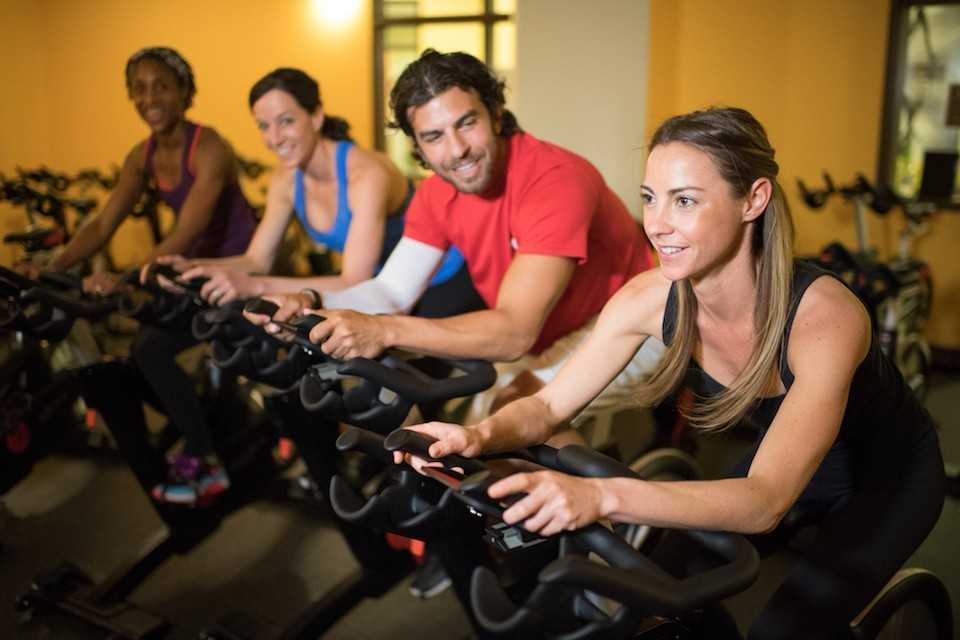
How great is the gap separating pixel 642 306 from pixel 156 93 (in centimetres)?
209

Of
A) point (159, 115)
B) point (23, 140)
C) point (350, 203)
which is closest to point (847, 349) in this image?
point (350, 203)

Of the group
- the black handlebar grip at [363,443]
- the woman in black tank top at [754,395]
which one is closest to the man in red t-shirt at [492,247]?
the woman in black tank top at [754,395]

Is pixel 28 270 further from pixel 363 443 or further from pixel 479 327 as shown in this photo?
pixel 363 443

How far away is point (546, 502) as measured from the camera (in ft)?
3.35

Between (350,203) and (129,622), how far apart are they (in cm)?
130

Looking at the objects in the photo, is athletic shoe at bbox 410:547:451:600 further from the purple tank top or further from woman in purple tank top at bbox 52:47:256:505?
the purple tank top

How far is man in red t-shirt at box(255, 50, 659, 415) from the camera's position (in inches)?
72.6

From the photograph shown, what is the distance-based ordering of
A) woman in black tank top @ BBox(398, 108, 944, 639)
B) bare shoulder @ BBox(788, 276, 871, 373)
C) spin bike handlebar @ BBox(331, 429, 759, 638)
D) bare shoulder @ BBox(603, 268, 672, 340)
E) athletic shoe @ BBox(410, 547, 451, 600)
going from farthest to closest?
athletic shoe @ BBox(410, 547, 451, 600) → bare shoulder @ BBox(603, 268, 672, 340) → bare shoulder @ BBox(788, 276, 871, 373) → woman in black tank top @ BBox(398, 108, 944, 639) → spin bike handlebar @ BBox(331, 429, 759, 638)

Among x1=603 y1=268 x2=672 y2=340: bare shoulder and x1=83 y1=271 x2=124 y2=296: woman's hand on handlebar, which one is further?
x1=83 y1=271 x2=124 y2=296: woman's hand on handlebar

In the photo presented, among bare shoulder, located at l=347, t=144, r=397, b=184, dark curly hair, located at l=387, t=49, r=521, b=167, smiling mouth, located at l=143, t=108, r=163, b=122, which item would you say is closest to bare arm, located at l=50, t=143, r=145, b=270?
smiling mouth, located at l=143, t=108, r=163, b=122

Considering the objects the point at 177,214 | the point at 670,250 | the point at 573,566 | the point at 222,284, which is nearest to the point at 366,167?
the point at 222,284

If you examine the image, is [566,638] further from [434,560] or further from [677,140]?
[434,560]

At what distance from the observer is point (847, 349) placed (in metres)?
1.25

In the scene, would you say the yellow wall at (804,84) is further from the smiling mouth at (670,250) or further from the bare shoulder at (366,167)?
the smiling mouth at (670,250)
